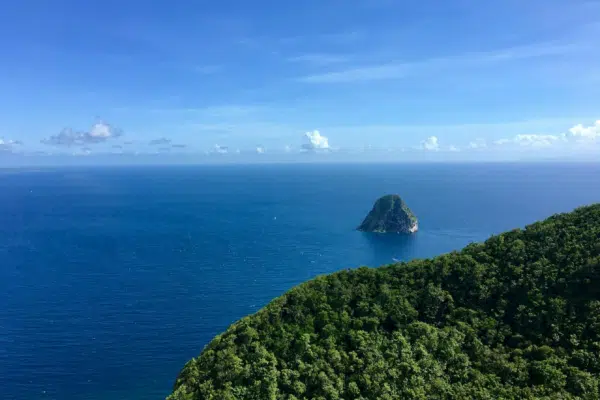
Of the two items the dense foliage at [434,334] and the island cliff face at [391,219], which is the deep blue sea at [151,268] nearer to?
the island cliff face at [391,219]

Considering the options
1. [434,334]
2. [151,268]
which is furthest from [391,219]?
[434,334]

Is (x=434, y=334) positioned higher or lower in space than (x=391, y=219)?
higher

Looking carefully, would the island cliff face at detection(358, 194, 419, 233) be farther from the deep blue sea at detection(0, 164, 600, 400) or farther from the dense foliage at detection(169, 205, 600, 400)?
the dense foliage at detection(169, 205, 600, 400)

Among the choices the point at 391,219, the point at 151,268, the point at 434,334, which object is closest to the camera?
the point at 434,334

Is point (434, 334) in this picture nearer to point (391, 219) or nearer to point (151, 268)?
point (151, 268)

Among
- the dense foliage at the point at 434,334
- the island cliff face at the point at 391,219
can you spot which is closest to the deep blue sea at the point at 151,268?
the island cliff face at the point at 391,219

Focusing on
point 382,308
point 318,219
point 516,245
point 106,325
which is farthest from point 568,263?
point 318,219

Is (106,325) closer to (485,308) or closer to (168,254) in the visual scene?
(168,254)

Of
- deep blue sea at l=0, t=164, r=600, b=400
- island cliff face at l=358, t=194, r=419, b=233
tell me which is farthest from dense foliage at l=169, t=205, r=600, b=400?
island cliff face at l=358, t=194, r=419, b=233
